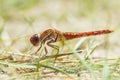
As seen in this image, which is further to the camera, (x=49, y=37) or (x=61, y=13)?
(x=61, y=13)

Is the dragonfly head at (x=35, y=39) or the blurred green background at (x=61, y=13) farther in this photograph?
the blurred green background at (x=61, y=13)

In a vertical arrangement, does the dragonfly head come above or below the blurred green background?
below

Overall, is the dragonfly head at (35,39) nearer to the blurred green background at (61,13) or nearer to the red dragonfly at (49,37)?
the red dragonfly at (49,37)

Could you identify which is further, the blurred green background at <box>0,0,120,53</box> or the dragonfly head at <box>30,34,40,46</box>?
the blurred green background at <box>0,0,120,53</box>

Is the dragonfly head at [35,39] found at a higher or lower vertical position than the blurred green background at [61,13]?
lower

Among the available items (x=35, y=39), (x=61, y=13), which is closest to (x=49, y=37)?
(x=35, y=39)

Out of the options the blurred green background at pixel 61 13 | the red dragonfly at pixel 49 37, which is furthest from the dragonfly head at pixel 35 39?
the blurred green background at pixel 61 13

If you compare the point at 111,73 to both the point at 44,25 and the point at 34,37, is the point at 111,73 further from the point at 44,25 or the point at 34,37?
the point at 44,25

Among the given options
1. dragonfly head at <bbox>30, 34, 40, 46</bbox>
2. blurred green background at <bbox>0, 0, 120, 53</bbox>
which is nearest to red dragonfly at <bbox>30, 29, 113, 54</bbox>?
dragonfly head at <bbox>30, 34, 40, 46</bbox>

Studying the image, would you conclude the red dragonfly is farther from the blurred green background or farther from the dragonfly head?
the blurred green background

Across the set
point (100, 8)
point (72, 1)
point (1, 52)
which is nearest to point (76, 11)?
point (100, 8)

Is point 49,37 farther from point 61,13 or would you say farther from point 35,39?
point 61,13
